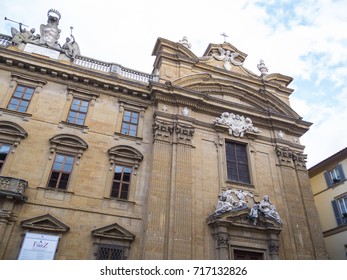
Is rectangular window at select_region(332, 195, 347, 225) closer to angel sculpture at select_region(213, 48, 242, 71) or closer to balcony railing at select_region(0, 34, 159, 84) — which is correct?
angel sculpture at select_region(213, 48, 242, 71)

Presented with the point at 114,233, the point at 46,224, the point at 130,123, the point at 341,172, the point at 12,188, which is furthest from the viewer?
the point at 341,172

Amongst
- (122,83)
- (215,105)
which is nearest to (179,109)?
(215,105)

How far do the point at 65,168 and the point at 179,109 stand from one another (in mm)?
7773

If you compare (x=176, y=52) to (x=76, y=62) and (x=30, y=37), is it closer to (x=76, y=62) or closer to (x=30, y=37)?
(x=76, y=62)

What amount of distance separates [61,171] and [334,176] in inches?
814

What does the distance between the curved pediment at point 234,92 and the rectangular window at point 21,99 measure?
9.13 m

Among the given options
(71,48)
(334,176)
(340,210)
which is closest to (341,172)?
(334,176)

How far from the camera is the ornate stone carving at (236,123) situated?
64.4 ft

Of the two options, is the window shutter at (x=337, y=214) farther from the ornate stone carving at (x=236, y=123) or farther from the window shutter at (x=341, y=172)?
the ornate stone carving at (x=236, y=123)

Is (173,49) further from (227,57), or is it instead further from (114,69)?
(114,69)

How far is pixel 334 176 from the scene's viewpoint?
954 inches

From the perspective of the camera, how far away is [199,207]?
1619 cm

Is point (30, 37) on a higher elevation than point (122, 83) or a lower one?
higher

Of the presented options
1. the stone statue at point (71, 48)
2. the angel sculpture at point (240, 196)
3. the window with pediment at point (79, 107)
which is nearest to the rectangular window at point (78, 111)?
the window with pediment at point (79, 107)
